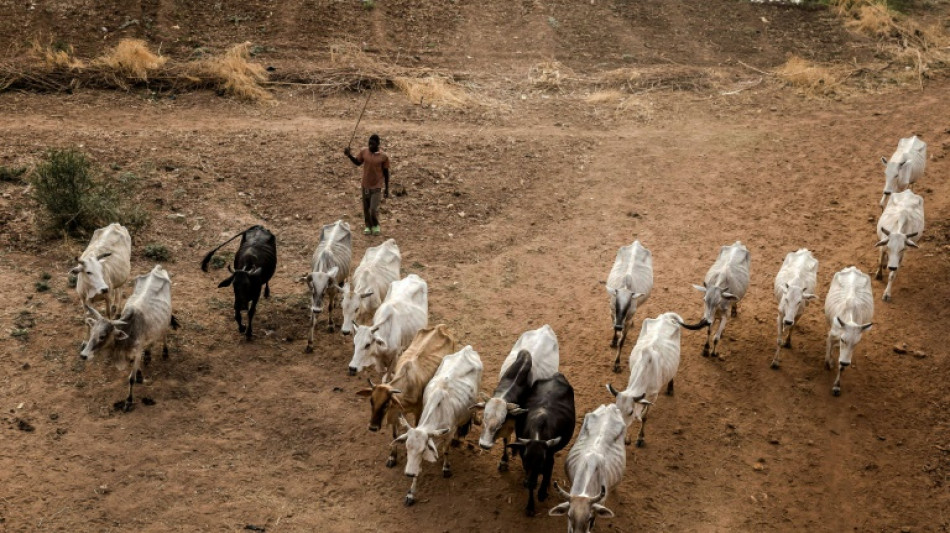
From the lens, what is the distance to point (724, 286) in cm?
1341

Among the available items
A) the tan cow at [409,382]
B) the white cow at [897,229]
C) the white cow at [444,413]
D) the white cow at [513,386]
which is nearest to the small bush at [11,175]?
the tan cow at [409,382]

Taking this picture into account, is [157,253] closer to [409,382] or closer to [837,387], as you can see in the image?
[409,382]

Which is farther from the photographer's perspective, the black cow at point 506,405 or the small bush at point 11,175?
the small bush at point 11,175

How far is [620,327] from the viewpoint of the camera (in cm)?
1309

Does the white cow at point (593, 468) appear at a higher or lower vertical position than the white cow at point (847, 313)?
lower

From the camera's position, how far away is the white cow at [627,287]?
13.1 metres

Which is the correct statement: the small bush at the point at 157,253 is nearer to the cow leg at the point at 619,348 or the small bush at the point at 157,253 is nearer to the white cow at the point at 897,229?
the cow leg at the point at 619,348

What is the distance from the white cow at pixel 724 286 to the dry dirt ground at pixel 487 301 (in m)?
0.58

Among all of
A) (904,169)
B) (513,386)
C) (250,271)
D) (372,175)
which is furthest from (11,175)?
(904,169)

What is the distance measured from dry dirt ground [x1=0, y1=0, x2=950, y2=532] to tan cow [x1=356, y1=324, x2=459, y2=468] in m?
0.65

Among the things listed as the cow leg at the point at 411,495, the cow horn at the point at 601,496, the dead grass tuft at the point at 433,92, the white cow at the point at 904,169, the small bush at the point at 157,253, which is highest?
the dead grass tuft at the point at 433,92

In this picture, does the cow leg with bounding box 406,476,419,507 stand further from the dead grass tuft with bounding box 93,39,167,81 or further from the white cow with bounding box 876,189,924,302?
the dead grass tuft with bounding box 93,39,167,81

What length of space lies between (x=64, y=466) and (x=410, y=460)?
4195mm

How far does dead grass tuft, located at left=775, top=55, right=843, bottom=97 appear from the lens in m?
23.3
